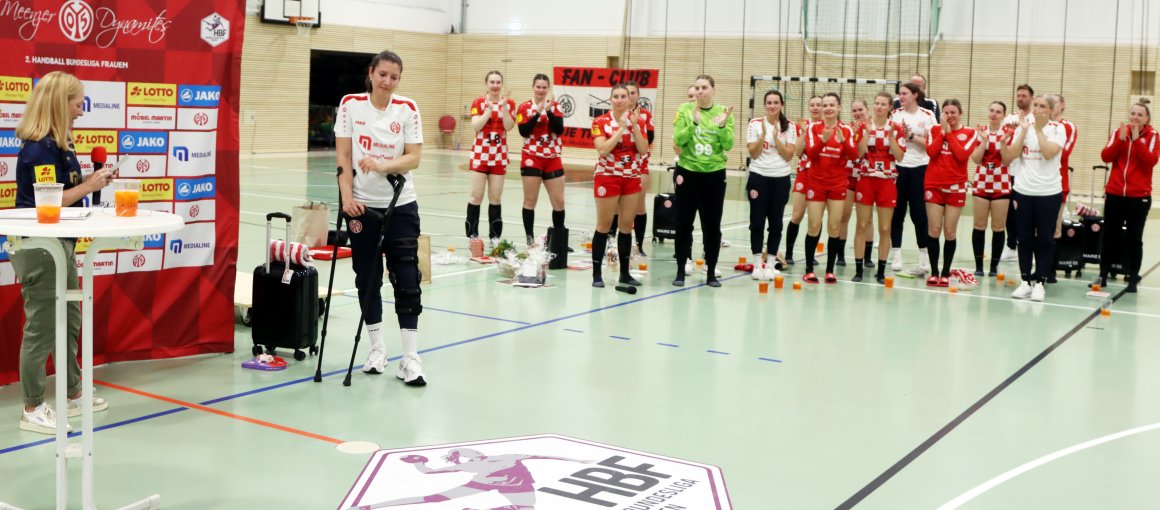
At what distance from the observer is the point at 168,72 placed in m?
5.98

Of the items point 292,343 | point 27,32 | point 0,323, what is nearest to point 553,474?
point 292,343

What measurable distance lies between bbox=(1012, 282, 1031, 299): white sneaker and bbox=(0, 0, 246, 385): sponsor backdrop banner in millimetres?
6445

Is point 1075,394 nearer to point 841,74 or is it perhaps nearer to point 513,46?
point 841,74

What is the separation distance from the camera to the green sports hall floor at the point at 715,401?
441 cm

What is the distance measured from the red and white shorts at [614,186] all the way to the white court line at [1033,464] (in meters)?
4.50

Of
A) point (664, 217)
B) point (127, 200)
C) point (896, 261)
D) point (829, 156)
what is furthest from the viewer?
point (664, 217)

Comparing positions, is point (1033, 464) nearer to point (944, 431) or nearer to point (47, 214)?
point (944, 431)

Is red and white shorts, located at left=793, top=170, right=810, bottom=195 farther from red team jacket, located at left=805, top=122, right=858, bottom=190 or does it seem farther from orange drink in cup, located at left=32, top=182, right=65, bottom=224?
orange drink in cup, located at left=32, top=182, right=65, bottom=224

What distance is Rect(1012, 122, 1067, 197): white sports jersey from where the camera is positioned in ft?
29.6

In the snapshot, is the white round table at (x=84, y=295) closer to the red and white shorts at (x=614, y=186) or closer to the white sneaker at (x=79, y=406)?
the white sneaker at (x=79, y=406)

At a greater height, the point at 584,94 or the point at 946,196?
the point at 584,94

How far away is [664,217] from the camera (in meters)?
12.0

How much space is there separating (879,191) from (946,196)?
57 centimetres

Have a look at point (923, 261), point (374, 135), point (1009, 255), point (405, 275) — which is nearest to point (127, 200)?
point (374, 135)
